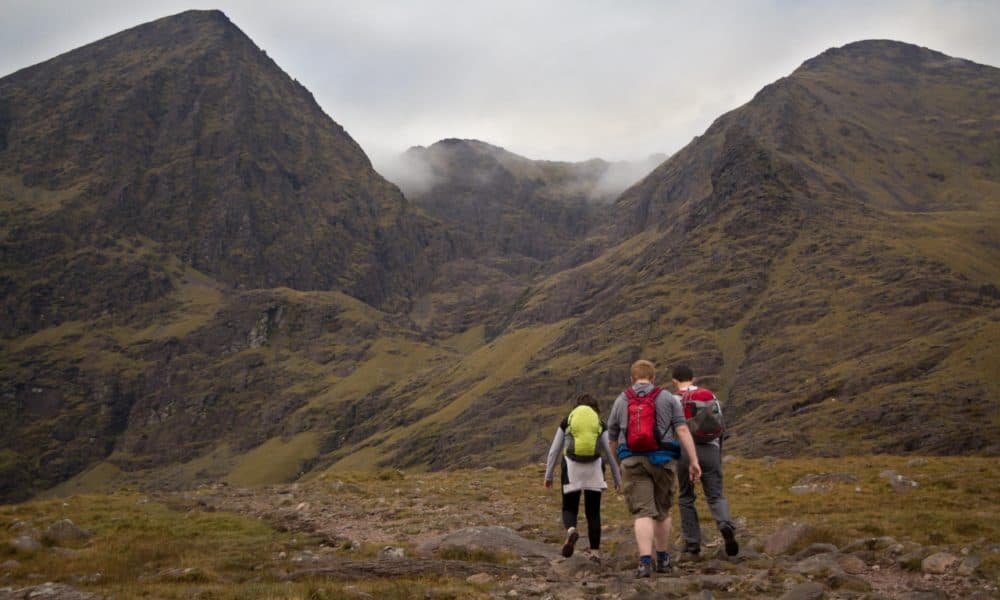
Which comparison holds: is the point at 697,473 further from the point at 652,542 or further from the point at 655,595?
the point at 655,595

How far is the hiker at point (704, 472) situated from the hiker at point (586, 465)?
1.77 m

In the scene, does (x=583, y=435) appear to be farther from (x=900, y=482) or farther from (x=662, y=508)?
(x=900, y=482)

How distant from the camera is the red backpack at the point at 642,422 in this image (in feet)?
53.8

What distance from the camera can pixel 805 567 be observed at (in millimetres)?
16406

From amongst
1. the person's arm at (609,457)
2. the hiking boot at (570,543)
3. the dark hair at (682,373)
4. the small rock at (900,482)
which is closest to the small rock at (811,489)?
the small rock at (900,482)

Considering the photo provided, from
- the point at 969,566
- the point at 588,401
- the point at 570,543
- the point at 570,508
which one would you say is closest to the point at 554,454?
the point at 570,508

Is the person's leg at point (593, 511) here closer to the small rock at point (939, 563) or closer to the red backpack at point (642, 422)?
the red backpack at point (642, 422)

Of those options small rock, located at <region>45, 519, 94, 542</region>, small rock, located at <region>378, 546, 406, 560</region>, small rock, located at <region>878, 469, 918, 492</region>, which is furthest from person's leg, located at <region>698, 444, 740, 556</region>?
small rock, located at <region>45, 519, 94, 542</region>

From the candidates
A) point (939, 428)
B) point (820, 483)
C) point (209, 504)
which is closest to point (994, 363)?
point (939, 428)

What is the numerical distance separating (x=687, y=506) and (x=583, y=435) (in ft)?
9.53

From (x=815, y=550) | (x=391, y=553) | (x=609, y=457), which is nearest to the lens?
(x=609, y=457)

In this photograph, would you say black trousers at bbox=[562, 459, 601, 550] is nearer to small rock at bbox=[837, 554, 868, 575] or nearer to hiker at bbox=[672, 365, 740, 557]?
hiker at bbox=[672, 365, 740, 557]

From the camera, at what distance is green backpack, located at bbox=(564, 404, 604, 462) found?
18.2 meters

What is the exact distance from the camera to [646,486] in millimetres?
16531
